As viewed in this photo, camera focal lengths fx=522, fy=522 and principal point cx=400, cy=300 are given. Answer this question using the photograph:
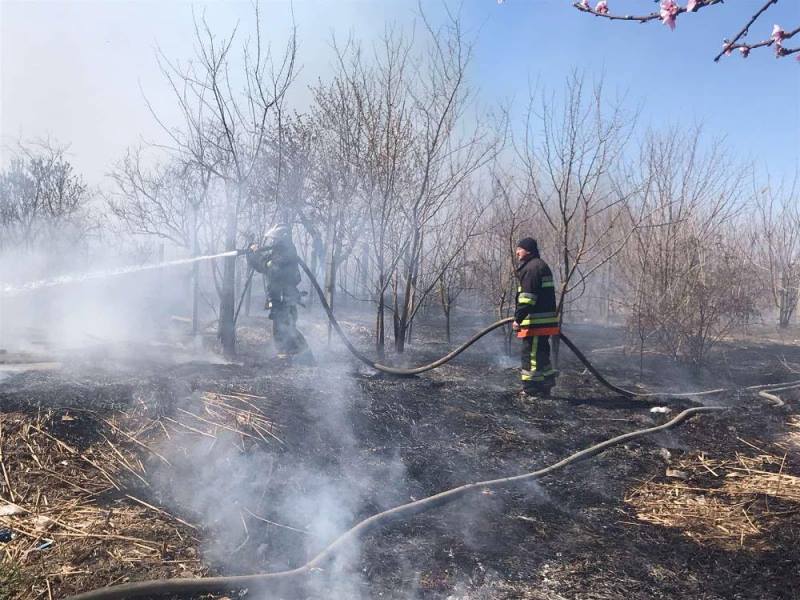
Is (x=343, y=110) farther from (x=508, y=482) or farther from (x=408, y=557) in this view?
(x=408, y=557)

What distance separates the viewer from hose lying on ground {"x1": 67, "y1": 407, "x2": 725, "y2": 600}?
87.5 inches

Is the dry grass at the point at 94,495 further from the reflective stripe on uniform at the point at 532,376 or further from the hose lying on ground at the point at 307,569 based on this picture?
the reflective stripe on uniform at the point at 532,376

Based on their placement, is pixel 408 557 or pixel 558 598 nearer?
pixel 558 598

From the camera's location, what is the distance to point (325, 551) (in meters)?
2.64

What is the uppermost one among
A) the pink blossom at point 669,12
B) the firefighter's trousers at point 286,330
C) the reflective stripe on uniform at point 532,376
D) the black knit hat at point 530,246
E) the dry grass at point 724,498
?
the pink blossom at point 669,12

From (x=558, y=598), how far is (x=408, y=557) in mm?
761

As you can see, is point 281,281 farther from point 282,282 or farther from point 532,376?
point 532,376

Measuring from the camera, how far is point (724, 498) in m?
3.63

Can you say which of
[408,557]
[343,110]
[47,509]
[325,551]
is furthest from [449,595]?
[343,110]

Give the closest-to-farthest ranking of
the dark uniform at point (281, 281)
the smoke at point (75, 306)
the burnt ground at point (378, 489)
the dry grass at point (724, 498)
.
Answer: the burnt ground at point (378, 489) < the dry grass at point (724, 498) < the dark uniform at point (281, 281) < the smoke at point (75, 306)

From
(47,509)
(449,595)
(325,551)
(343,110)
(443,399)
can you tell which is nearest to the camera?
(449,595)

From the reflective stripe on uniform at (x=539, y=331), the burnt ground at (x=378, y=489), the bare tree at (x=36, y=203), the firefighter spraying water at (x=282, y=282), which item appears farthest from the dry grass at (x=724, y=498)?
the bare tree at (x=36, y=203)

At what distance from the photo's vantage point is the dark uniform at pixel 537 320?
5.76 meters

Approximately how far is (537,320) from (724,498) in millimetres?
2536
